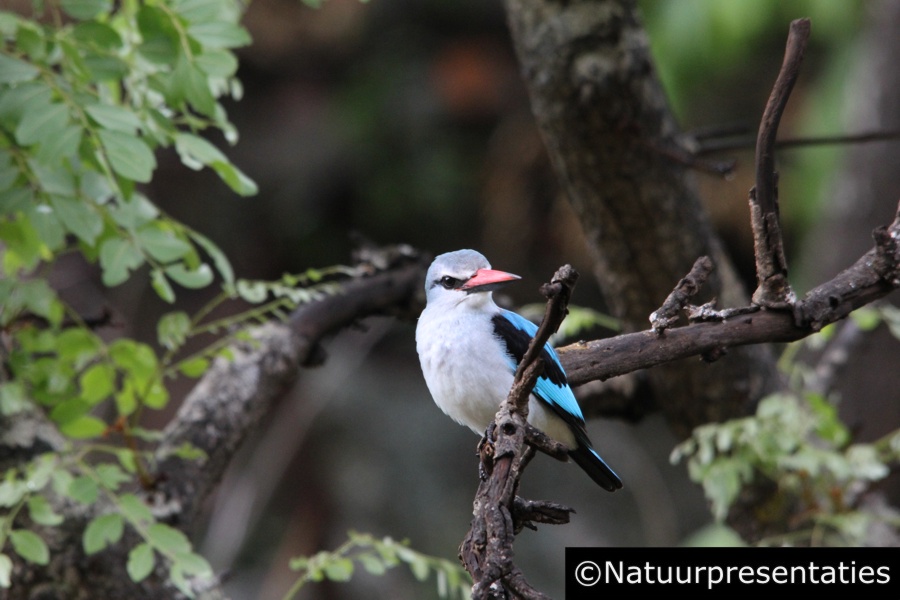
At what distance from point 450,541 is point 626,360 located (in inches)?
187

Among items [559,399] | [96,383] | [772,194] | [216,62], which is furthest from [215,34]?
[772,194]

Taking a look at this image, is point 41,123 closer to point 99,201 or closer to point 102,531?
point 99,201

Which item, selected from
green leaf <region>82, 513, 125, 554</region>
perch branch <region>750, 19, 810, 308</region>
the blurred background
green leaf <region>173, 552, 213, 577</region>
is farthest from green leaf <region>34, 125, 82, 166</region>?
the blurred background

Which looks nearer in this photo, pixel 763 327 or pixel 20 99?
pixel 763 327

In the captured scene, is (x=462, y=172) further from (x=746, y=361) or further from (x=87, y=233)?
(x=87, y=233)

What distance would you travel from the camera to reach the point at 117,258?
204 centimetres

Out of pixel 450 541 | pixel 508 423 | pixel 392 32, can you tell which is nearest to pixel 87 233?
pixel 508 423

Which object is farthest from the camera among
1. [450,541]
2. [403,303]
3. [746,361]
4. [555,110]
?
[450,541]

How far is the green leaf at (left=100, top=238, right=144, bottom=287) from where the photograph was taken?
2012 millimetres

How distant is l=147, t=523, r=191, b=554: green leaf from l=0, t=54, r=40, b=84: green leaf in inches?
39.1

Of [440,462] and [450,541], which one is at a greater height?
[440,462]

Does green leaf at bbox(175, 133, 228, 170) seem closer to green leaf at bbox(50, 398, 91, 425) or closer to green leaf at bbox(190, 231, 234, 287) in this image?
green leaf at bbox(190, 231, 234, 287)

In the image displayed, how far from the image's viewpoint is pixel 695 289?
1.48 metres

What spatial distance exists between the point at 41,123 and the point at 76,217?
0.23 m
